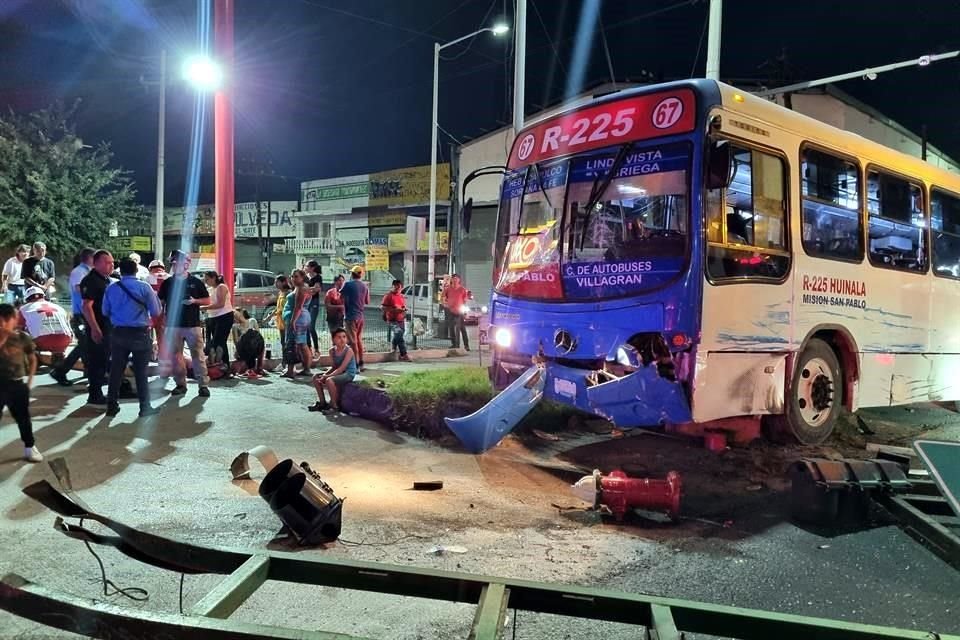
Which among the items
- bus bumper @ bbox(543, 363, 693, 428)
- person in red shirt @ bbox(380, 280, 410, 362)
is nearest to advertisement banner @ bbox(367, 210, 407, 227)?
person in red shirt @ bbox(380, 280, 410, 362)

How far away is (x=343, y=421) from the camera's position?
8.16 meters

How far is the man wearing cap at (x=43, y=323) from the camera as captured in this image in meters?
8.68

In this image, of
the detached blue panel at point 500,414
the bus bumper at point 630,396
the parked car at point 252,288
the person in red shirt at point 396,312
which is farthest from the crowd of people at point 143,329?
the parked car at point 252,288

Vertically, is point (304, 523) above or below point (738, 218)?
below

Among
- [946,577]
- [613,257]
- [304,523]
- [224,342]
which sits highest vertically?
[613,257]

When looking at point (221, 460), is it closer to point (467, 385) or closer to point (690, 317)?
Answer: point (467, 385)

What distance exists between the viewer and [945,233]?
8695 mm

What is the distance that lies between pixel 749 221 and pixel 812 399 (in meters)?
2.17

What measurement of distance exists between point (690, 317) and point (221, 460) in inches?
178

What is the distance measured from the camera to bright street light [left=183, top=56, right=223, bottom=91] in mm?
12656

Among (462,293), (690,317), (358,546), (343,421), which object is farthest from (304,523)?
(462,293)

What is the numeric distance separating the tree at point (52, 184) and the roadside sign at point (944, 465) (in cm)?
2862

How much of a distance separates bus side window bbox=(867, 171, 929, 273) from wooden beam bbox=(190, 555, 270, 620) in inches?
289

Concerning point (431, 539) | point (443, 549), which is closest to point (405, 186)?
point (431, 539)
